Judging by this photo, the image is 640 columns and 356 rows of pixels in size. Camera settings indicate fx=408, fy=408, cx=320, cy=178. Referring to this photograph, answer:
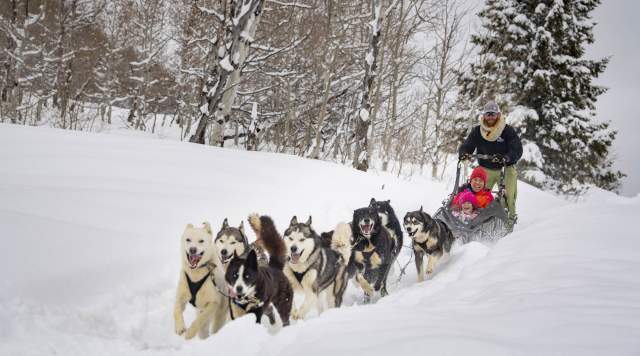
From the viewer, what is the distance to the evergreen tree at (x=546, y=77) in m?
16.2

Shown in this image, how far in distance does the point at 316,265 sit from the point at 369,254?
2.58 feet

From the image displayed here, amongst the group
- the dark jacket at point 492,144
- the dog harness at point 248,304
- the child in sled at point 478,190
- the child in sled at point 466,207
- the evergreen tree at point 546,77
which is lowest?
the dog harness at point 248,304

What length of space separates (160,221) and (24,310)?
1.64 meters

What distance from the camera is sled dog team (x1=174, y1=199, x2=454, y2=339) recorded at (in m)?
3.07

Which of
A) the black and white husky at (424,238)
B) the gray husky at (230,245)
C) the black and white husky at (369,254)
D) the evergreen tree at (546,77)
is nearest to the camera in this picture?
the gray husky at (230,245)

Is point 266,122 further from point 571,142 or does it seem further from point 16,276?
point 16,276

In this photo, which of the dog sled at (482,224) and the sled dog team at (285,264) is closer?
the sled dog team at (285,264)

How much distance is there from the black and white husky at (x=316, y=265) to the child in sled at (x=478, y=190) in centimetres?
233

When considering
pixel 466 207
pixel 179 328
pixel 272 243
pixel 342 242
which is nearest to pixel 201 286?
pixel 179 328

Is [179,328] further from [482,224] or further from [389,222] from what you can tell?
[482,224]

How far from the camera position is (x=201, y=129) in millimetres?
9086

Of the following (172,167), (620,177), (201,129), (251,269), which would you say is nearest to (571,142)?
(620,177)

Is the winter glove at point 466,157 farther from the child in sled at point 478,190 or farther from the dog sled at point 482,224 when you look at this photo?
the dog sled at point 482,224

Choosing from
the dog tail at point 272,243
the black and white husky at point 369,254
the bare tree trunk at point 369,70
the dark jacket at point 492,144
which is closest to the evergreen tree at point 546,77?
the bare tree trunk at point 369,70
